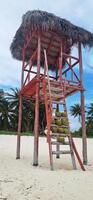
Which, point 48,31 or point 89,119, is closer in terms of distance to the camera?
point 48,31

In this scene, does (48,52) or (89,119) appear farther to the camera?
(89,119)

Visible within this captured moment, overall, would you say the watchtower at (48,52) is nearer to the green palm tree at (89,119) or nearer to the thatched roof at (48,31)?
the thatched roof at (48,31)

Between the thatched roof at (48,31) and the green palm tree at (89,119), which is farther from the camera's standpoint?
the green palm tree at (89,119)

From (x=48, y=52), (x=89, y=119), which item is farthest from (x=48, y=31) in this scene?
(x=89, y=119)

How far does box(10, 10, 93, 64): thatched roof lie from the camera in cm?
1371

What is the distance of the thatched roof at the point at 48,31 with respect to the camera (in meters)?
13.7

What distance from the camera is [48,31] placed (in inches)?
569

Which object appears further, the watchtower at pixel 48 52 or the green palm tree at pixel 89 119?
the green palm tree at pixel 89 119

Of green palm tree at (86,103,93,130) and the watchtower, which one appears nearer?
the watchtower

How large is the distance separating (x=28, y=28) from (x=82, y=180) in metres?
7.65

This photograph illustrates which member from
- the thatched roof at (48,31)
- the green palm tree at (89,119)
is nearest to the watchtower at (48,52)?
the thatched roof at (48,31)

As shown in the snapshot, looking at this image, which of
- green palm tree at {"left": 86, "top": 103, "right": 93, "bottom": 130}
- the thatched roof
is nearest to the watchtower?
the thatched roof

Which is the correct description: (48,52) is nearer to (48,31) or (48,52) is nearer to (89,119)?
(48,31)

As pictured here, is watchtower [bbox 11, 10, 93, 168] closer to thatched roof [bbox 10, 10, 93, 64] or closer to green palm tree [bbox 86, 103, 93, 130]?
thatched roof [bbox 10, 10, 93, 64]
